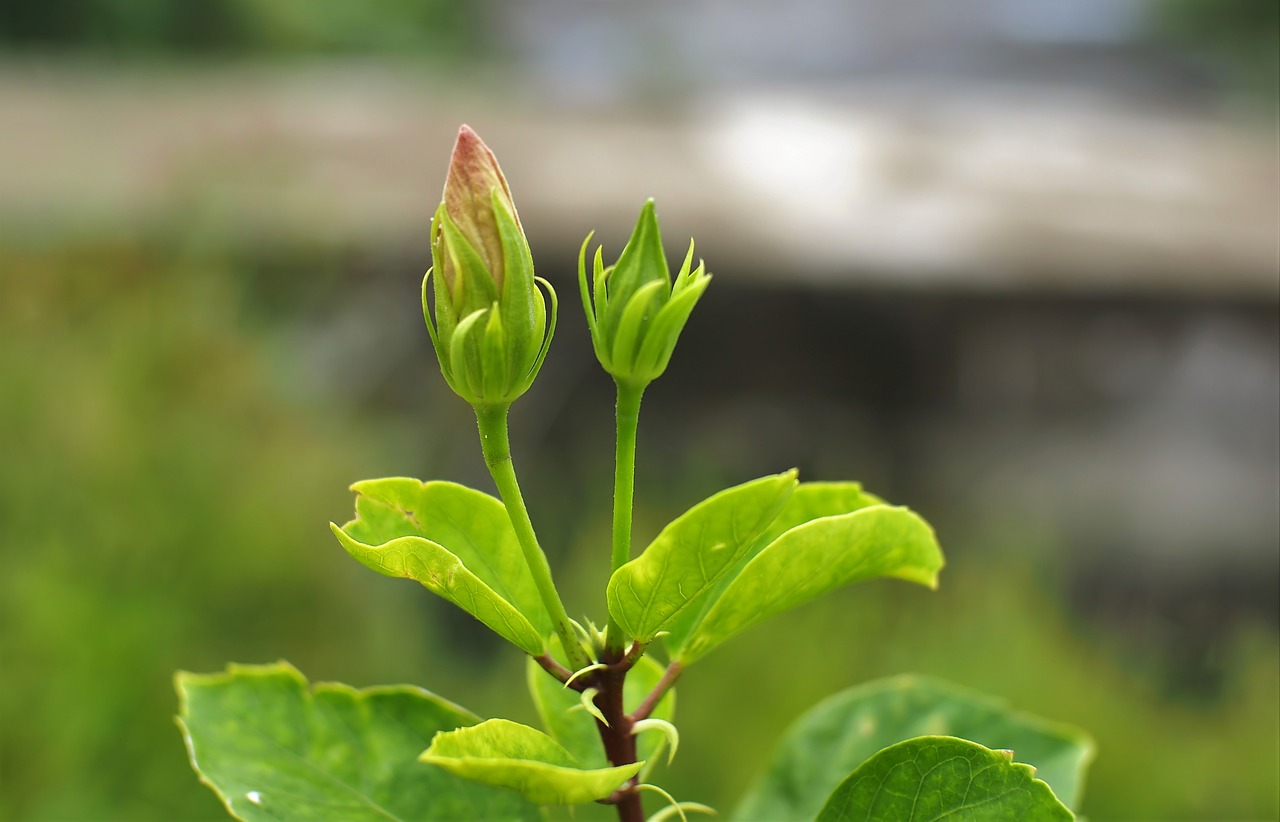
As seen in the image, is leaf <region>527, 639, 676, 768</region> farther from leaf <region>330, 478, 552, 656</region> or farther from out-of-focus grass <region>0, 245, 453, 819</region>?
out-of-focus grass <region>0, 245, 453, 819</region>

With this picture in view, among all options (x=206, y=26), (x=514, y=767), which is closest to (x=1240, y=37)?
(x=206, y=26)

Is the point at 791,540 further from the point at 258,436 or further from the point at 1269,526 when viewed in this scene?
the point at 1269,526

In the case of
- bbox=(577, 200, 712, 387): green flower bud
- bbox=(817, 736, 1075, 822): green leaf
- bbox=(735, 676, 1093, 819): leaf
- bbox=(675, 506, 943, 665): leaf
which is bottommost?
bbox=(735, 676, 1093, 819): leaf

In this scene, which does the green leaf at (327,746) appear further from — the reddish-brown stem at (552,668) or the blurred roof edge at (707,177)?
the blurred roof edge at (707,177)

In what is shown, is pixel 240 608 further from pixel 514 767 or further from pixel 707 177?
pixel 707 177

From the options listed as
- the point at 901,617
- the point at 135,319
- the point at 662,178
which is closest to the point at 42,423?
the point at 135,319

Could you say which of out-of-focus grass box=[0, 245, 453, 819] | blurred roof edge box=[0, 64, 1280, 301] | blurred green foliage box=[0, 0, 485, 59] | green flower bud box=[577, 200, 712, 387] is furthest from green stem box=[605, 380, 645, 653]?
blurred green foliage box=[0, 0, 485, 59]
